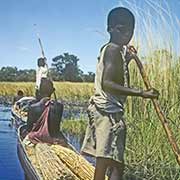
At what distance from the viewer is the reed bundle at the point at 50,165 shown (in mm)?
2260

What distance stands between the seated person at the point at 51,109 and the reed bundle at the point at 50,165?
0.54 feet

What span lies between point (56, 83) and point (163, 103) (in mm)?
951

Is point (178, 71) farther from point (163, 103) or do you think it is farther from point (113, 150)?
point (113, 150)

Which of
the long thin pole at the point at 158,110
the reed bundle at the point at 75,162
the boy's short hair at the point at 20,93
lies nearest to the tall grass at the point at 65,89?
the boy's short hair at the point at 20,93

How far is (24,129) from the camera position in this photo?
348cm

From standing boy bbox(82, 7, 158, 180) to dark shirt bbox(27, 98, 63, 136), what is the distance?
4.04 ft

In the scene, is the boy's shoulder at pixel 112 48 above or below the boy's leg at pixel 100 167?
above

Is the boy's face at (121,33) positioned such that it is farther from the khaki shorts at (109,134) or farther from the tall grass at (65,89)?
the tall grass at (65,89)

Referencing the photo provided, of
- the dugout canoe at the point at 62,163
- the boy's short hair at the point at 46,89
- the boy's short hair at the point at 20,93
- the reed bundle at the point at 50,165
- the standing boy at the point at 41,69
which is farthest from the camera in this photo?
the boy's short hair at the point at 20,93

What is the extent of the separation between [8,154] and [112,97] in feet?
7.12

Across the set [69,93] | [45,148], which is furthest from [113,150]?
[69,93]

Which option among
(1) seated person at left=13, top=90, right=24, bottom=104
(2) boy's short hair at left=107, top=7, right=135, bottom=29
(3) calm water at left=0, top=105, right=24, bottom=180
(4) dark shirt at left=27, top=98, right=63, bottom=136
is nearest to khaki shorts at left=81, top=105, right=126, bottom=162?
(2) boy's short hair at left=107, top=7, right=135, bottom=29

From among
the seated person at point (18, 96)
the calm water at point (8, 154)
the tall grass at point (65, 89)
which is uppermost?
the tall grass at point (65, 89)

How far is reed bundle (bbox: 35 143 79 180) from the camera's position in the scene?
2260 mm
